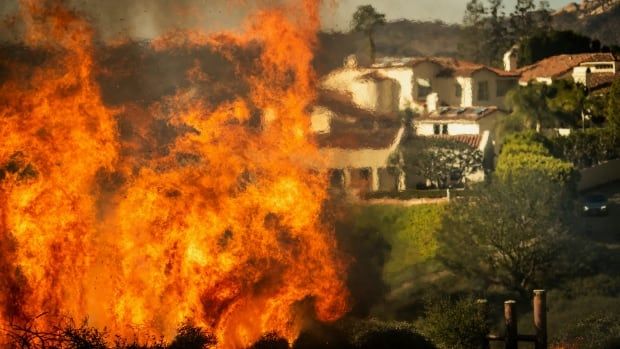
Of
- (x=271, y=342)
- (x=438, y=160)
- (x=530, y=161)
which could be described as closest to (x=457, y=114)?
(x=438, y=160)

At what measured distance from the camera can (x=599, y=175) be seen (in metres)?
70.2

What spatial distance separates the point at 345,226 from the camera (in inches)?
2149

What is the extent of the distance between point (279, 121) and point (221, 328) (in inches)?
398

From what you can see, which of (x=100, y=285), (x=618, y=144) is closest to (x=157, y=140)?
(x=100, y=285)

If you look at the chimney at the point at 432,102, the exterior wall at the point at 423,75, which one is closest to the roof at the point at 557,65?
the exterior wall at the point at 423,75

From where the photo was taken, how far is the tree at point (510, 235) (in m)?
53.0

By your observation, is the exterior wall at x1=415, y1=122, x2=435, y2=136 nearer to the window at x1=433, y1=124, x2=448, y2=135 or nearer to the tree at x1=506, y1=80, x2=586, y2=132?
the window at x1=433, y1=124, x2=448, y2=135

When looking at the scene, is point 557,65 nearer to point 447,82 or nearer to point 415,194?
point 447,82

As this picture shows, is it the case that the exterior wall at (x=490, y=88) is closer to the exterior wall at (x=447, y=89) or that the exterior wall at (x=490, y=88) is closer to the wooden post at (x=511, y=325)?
the exterior wall at (x=447, y=89)

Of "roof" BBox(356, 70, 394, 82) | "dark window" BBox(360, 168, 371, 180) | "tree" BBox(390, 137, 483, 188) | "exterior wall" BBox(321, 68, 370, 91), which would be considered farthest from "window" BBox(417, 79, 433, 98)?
"exterior wall" BBox(321, 68, 370, 91)

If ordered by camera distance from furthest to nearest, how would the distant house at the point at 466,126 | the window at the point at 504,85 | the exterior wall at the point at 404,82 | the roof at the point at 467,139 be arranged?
1. the window at the point at 504,85
2. the exterior wall at the point at 404,82
3. the distant house at the point at 466,126
4. the roof at the point at 467,139

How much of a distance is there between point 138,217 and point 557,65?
71880 mm


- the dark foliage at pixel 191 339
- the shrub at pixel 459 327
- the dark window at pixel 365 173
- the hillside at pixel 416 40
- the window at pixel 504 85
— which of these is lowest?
the shrub at pixel 459 327

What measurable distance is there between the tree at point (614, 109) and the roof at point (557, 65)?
1637 centimetres
